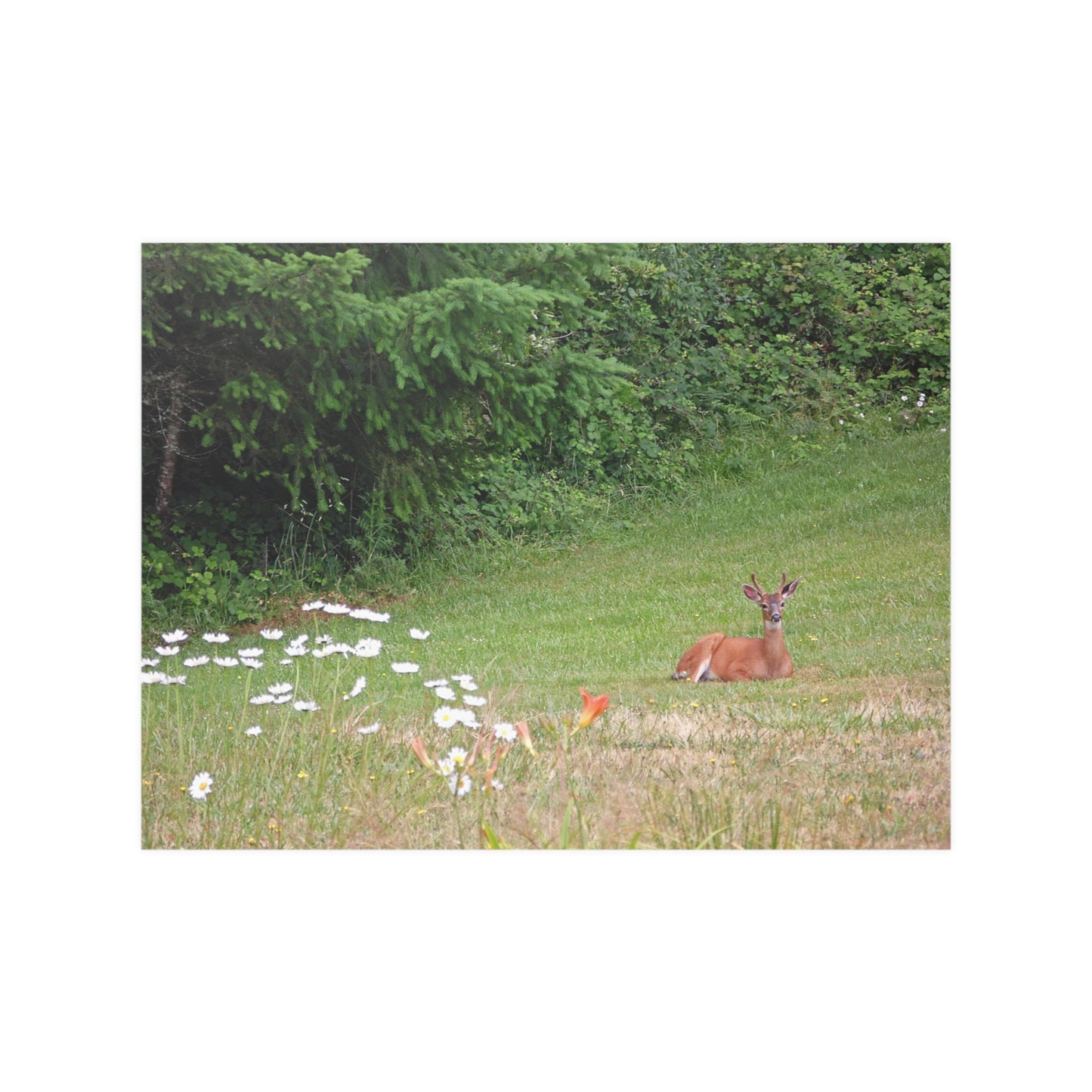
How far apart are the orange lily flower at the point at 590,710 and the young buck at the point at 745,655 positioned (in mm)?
432

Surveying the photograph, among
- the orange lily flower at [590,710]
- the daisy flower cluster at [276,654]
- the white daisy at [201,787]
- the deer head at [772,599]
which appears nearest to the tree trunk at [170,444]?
the daisy flower cluster at [276,654]

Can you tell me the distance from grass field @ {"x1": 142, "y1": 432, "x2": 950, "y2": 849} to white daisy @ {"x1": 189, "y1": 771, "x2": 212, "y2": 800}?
3 centimetres

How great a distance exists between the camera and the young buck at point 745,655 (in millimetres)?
5164

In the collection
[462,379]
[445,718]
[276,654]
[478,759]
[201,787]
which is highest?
[462,379]

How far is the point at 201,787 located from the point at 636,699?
1.72 metres

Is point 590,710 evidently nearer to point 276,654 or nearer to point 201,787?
point 276,654

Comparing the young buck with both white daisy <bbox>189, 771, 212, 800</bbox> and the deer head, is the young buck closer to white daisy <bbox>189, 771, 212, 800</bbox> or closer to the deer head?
the deer head

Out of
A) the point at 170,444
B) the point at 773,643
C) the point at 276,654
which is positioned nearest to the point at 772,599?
the point at 773,643

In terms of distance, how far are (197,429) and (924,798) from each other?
10.8ft

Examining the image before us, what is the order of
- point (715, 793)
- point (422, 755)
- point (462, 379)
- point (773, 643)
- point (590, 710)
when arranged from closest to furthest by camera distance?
point (715, 793)
point (422, 755)
point (590, 710)
point (773, 643)
point (462, 379)

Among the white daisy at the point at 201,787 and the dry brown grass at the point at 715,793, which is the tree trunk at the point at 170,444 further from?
the dry brown grass at the point at 715,793

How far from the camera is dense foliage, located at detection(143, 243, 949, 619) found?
5.14 meters

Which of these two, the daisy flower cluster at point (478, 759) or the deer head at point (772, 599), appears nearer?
the daisy flower cluster at point (478, 759)

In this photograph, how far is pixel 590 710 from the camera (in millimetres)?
4855
